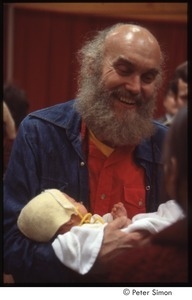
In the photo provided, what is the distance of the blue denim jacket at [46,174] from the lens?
0.85m

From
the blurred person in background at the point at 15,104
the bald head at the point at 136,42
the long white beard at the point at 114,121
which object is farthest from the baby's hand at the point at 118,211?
the blurred person in background at the point at 15,104

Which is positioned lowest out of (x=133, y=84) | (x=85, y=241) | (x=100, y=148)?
(x=85, y=241)

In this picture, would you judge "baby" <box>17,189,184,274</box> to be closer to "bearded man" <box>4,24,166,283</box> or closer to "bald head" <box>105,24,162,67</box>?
"bearded man" <box>4,24,166,283</box>

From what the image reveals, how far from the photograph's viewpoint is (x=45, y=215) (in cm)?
85

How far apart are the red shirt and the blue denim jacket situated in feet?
0.04

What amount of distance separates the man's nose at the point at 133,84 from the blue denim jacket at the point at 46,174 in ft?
0.26

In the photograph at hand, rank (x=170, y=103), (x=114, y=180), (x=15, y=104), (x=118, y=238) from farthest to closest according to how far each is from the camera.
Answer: (x=15, y=104), (x=170, y=103), (x=114, y=180), (x=118, y=238)

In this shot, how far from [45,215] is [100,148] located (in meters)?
0.16

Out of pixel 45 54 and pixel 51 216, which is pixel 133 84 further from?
pixel 45 54

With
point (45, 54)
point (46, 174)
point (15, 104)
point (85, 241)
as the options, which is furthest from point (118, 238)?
point (45, 54)

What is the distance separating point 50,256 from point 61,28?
173 centimetres

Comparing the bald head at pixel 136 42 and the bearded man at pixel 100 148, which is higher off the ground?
the bald head at pixel 136 42

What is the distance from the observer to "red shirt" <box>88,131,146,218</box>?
0.90 meters

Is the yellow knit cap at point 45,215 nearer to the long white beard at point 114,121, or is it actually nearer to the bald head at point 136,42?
the long white beard at point 114,121
